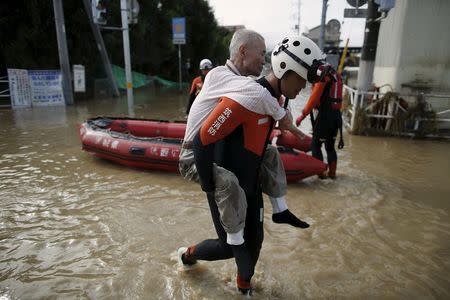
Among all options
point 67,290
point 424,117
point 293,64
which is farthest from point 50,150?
point 424,117

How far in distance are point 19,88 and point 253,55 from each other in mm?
12886

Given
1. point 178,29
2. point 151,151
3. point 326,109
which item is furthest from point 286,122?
point 178,29

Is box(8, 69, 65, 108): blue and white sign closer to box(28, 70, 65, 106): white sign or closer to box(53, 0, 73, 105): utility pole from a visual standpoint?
box(28, 70, 65, 106): white sign

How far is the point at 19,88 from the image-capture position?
12406mm

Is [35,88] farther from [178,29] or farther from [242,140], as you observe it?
[242,140]

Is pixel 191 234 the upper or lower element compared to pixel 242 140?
lower

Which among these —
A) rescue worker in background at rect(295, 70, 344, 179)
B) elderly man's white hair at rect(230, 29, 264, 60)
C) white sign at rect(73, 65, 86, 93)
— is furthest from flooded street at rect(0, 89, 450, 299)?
white sign at rect(73, 65, 86, 93)

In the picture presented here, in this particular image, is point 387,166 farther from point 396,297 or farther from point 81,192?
point 81,192

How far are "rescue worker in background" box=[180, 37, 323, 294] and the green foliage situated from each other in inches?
592

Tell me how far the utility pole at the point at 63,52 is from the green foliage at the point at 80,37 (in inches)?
89.5

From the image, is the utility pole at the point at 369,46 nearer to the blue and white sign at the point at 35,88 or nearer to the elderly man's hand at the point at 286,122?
the elderly man's hand at the point at 286,122

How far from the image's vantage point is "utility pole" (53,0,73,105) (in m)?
12.5

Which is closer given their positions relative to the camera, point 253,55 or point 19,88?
point 253,55

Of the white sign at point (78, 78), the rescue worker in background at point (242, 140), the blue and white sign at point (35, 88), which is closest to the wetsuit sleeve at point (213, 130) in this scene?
the rescue worker in background at point (242, 140)
